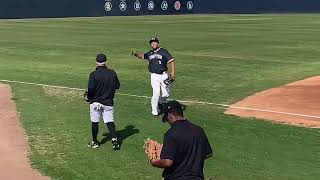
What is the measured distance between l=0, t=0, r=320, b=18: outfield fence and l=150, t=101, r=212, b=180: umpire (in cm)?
6841

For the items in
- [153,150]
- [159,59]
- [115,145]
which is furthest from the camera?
[159,59]

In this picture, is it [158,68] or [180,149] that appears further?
[158,68]

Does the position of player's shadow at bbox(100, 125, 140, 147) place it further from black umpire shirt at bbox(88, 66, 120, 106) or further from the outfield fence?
the outfield fence

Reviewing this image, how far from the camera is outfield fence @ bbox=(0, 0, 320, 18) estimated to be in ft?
239

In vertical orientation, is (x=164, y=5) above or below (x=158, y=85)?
below

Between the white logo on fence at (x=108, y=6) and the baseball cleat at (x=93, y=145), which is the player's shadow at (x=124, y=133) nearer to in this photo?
the baseball cleat at (x=93, y=145)

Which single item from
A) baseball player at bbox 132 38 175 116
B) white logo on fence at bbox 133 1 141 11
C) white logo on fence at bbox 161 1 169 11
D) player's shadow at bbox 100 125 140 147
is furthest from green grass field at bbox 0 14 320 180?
white logo on fence at bbox 161 1 169 11

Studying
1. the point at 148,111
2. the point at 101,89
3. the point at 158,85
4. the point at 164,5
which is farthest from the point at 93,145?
the point at 164,5

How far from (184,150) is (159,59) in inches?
277

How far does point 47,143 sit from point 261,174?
13.7 ft

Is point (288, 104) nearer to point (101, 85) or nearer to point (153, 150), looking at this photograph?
point (101, 85)

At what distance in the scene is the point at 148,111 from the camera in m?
14.0

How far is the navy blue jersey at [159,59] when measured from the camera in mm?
12477

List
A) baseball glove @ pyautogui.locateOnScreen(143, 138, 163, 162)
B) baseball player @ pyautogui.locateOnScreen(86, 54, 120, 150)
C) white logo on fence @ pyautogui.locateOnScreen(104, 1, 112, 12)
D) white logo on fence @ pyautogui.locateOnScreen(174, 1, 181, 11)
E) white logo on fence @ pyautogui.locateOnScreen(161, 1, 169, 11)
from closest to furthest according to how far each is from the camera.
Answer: baseball glove @ pyautogui.locateOnScreen(143, 138, 163, 162) → baseball player @ pyautogui.locateOnScreen(86, 54, 120, 150) → white logo on fence @ pyautogui.locateOnScreen(104, 1, 112, 12) → white logo on fence @ pyautogui.locateOnScreen(161, 1, 169, 11) → white logo on fence @ pyautogui.locateOnScreen(174, 1, 181, 11)
